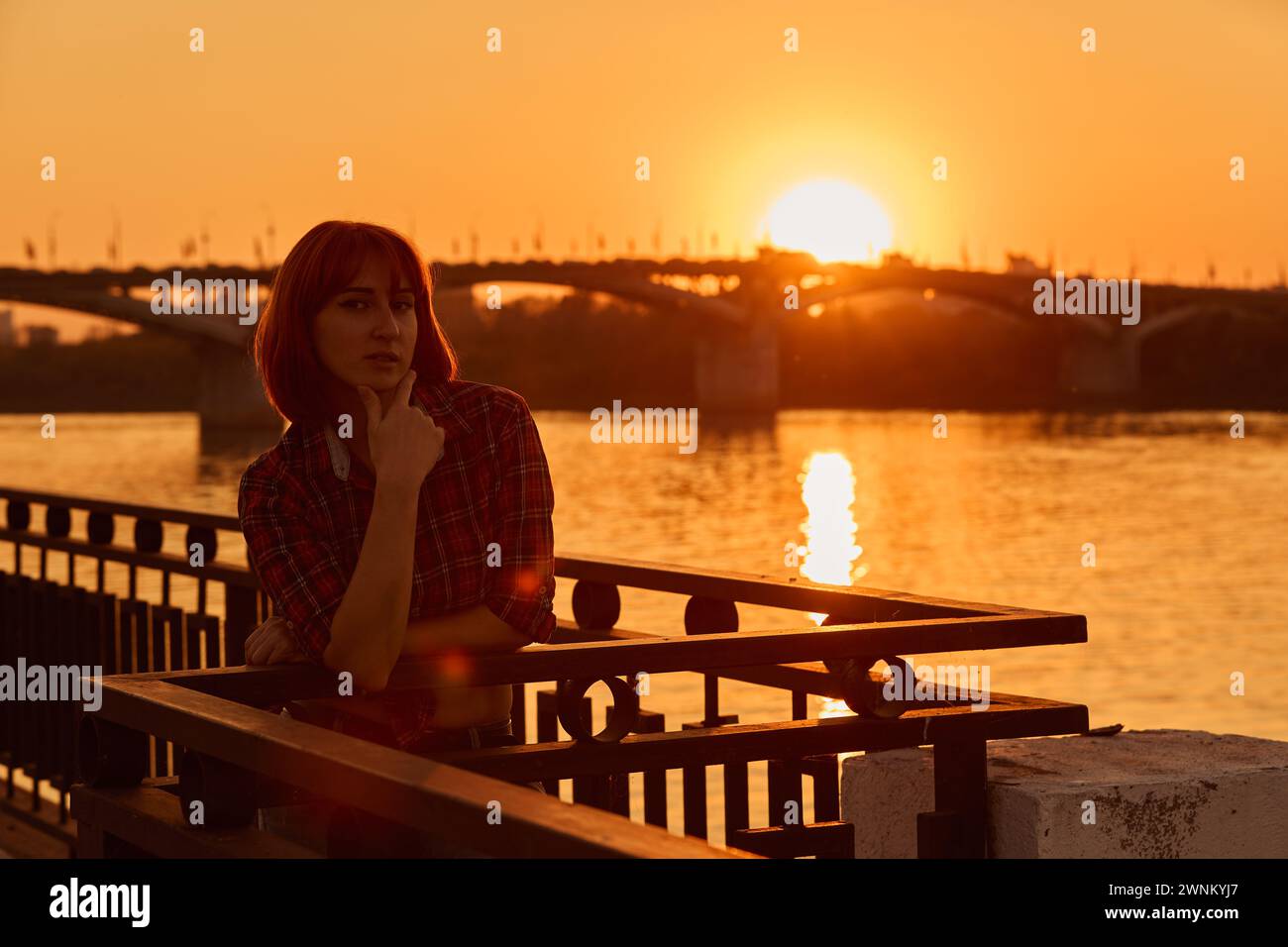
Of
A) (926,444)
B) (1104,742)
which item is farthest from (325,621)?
(926,444)

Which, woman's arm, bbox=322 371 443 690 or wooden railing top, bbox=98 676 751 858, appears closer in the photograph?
wooden railing top, bbox=98 676 751 858

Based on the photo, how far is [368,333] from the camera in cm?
274

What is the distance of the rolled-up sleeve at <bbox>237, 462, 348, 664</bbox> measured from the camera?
2.58m

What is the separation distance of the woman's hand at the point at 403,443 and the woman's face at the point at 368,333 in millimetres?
95

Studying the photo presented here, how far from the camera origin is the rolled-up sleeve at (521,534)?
2756 mm

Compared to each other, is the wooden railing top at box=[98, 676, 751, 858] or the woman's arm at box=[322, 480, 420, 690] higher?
the woman's arm at box=[322, 480, 420, 690]

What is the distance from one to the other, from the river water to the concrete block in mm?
5779

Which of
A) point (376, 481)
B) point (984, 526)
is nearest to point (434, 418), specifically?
point (376, 481)

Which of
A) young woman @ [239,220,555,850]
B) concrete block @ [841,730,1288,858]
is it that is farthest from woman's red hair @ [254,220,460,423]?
concrete block @ [841,730,1288,858]

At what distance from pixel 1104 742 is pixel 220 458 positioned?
56372 mm

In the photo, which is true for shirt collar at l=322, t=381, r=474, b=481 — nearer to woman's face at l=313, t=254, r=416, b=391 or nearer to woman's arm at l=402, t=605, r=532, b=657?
woman's face at l=313, t=254, r=416, b=391

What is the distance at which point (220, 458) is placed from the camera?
5775cm

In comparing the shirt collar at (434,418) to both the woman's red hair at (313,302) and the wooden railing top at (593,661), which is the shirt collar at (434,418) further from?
the wooden railing top at (593,661)

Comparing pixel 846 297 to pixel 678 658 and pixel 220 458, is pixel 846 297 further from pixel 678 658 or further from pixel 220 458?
pixel 678 658
